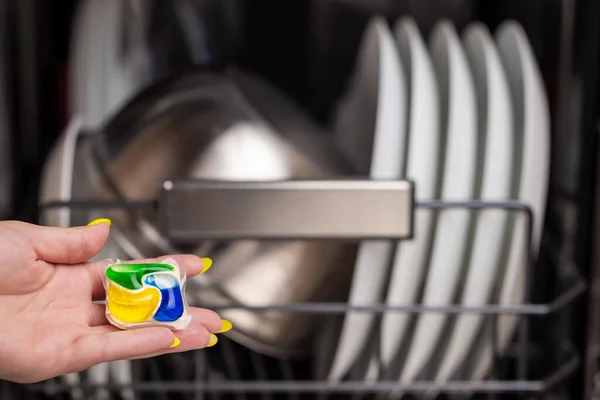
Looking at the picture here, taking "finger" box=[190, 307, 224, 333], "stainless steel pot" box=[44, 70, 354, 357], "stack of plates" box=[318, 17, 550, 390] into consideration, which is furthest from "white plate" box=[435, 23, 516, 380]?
"finger" box=[190, 307, 224, 333]

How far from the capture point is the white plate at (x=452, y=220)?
1.95ft

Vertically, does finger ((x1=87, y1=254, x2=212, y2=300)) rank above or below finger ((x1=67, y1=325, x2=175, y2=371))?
above

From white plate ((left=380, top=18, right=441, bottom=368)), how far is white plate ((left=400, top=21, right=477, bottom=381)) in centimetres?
1

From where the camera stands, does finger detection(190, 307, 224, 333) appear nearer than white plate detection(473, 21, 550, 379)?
Yes

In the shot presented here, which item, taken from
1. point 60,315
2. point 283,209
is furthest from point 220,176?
point 60,315

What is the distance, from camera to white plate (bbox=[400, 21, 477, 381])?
23.5 inches

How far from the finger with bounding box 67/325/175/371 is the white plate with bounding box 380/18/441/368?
23 cm

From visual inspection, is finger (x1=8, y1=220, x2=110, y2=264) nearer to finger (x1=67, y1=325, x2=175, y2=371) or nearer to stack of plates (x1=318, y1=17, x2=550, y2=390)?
finger (x1=67, y1=325, x2=175, y2=371)

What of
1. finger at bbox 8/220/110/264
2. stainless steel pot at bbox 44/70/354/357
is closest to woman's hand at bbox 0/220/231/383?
finger at bbox 8/220/110/264

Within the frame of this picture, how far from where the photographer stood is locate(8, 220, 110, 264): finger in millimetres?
434

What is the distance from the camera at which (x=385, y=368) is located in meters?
0.64

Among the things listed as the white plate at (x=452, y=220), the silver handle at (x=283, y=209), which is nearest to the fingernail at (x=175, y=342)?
the silver handle at (x=283, y=209)

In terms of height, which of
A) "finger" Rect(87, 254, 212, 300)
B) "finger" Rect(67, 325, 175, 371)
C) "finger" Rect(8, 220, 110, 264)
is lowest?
"finger" Rect(67, 325, 175, 371)

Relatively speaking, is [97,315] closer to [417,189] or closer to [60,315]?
[60,315]
